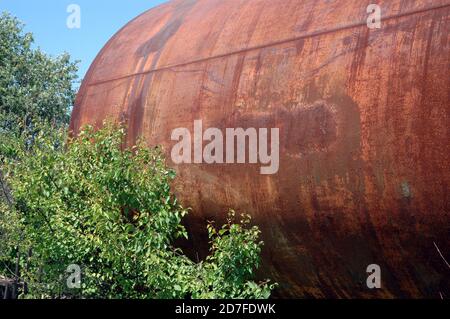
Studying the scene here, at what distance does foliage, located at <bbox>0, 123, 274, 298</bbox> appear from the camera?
554cm

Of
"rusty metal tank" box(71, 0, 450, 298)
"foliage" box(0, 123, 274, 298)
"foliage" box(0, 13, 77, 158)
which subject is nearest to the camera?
"rusty metal tank" box(71, 0, 450, 298)

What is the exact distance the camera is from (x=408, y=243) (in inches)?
180

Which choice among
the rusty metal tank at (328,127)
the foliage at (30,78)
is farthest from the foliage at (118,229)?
the foliage at (30,78)

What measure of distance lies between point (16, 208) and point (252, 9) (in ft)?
12.0

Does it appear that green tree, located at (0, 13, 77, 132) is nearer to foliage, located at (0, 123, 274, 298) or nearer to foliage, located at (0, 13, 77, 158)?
foliage, located at (0, 13, 77, 158)

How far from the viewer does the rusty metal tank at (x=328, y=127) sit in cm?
444

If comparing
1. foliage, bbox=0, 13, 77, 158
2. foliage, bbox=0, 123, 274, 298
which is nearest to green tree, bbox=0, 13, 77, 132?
foliage, bbox=0, 13, 77, 158

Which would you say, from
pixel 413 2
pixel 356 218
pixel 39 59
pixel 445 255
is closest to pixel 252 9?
pixel 413 2

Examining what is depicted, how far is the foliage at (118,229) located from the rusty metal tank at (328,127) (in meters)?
0.27

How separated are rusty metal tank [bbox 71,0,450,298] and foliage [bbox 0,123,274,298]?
270 millimetres

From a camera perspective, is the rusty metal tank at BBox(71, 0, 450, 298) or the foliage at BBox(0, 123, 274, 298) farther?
the foliage at BBox(0, 123, 274, 298)

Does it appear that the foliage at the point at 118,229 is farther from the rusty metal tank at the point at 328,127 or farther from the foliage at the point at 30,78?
the foliage at the point at 30,78

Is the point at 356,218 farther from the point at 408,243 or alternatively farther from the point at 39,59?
the point at 39,59

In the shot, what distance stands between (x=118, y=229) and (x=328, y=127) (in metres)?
2.25
